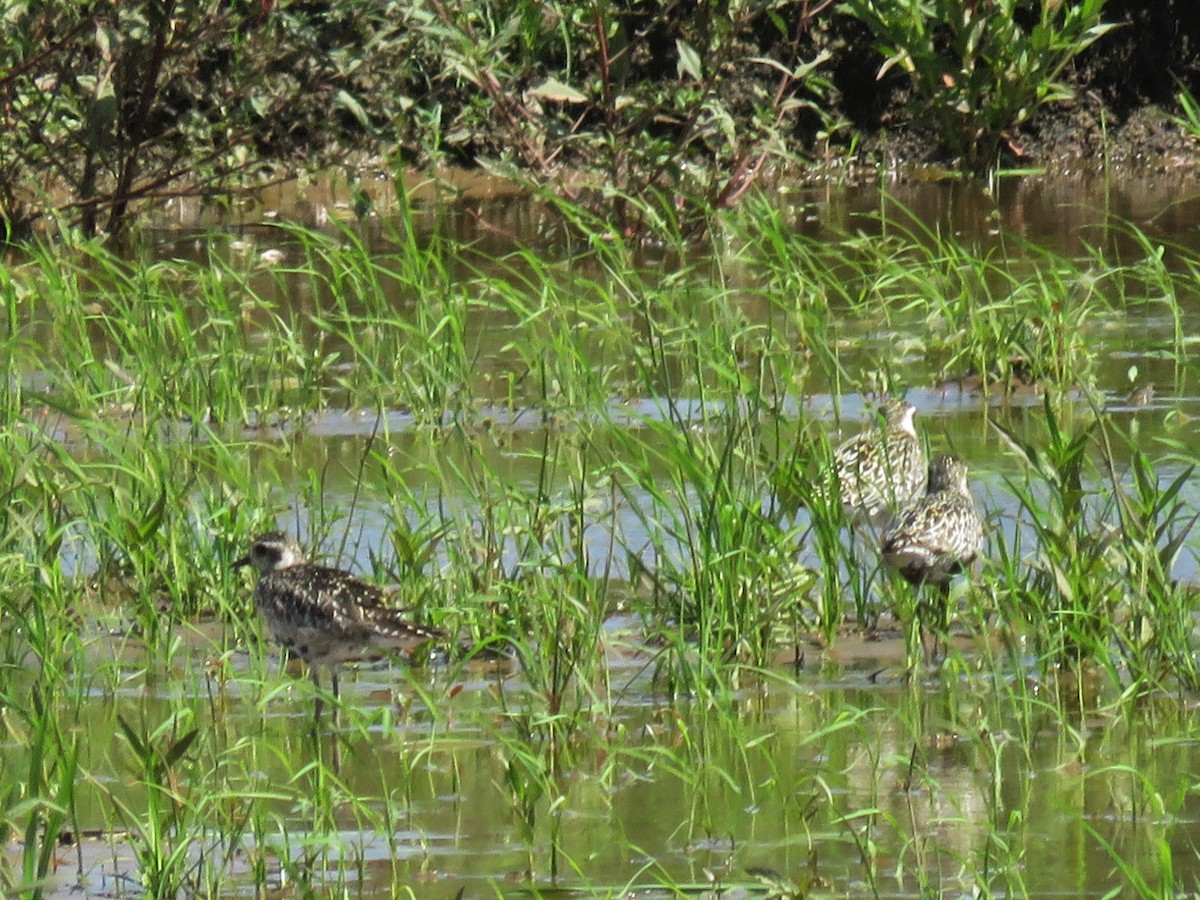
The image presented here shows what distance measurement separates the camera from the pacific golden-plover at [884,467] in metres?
7.56

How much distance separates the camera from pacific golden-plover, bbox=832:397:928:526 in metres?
7.56

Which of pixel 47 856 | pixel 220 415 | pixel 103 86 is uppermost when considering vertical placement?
pixel 103 86

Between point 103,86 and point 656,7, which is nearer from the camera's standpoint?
point 103,86

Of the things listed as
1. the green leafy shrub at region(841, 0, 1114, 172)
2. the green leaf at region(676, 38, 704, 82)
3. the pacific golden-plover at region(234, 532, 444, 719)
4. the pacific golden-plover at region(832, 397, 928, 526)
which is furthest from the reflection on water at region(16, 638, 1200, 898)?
the green leafy shrub at region(841, 0, 1114, 172)

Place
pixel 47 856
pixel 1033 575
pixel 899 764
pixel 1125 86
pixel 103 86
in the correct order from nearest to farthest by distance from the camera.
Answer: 1. pixel 47 856
2. pixel 899 764
3. pixel 1033 575
4. pixel 103 86
5. pixel 1125 86

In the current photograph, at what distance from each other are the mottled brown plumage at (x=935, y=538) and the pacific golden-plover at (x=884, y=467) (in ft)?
1.16

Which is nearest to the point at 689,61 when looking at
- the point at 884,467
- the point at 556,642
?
the point at 884,467

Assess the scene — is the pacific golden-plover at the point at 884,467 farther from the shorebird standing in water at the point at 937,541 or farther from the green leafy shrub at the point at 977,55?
the green leafy shrub at the point at 977,55

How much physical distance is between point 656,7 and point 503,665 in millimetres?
9179

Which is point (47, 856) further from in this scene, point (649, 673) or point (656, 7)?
point (656, 7)

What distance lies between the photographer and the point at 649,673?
6.17 metres

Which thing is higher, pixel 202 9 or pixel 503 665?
pixel 202 9

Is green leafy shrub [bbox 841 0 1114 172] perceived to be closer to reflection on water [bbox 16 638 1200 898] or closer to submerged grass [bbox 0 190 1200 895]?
submerged grass [bbox 0 190 1200 895]

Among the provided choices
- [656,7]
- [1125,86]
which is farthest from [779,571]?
[1125,86]
